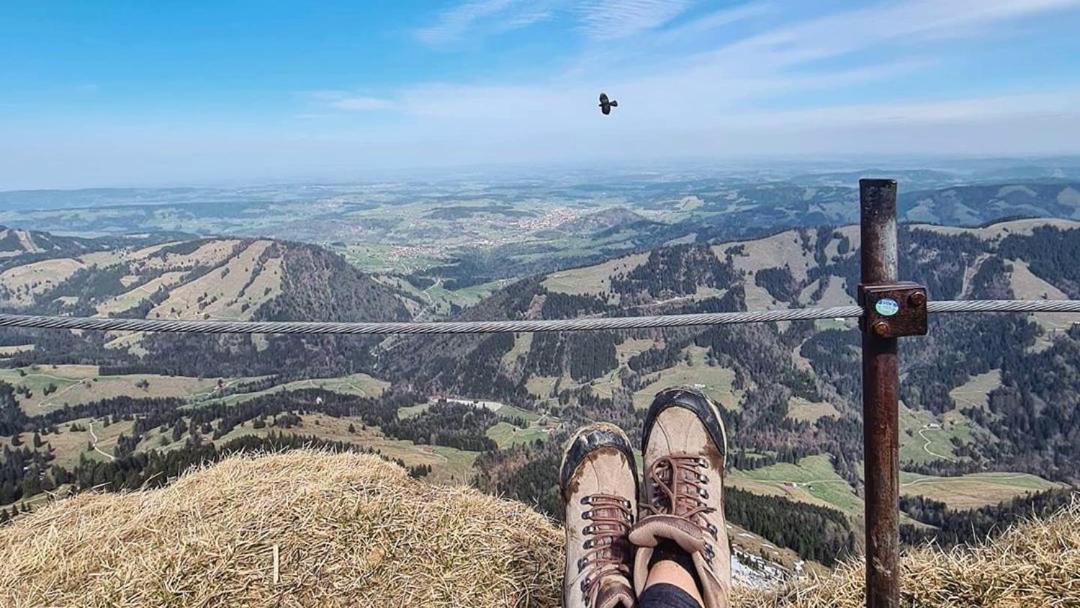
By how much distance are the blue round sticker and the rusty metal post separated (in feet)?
0.37

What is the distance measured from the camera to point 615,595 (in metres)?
3.17

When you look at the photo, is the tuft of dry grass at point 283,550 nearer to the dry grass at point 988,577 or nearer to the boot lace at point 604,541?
the boot lace at point 604,541

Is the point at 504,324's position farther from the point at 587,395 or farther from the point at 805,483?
the point at 587,395

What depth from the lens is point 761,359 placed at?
529ft

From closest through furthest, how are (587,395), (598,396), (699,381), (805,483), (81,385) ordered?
(805,483)
(81,385)
(598,396)
(587,395)
(699,381)

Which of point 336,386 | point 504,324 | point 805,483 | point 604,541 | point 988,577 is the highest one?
point 504,324

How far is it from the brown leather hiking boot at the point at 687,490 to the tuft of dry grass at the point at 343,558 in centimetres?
83

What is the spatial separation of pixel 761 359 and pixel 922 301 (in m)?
170

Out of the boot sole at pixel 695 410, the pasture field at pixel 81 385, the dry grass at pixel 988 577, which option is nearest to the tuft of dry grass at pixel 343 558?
the dry grass at pixel 988 577

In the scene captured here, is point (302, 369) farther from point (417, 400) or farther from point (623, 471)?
point (623, 471)

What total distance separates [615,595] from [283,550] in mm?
2388

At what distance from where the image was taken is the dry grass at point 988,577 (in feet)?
11.3

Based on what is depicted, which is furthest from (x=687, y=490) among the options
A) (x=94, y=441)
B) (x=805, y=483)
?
(x=805, y=483)

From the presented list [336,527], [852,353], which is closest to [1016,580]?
[336,527]
